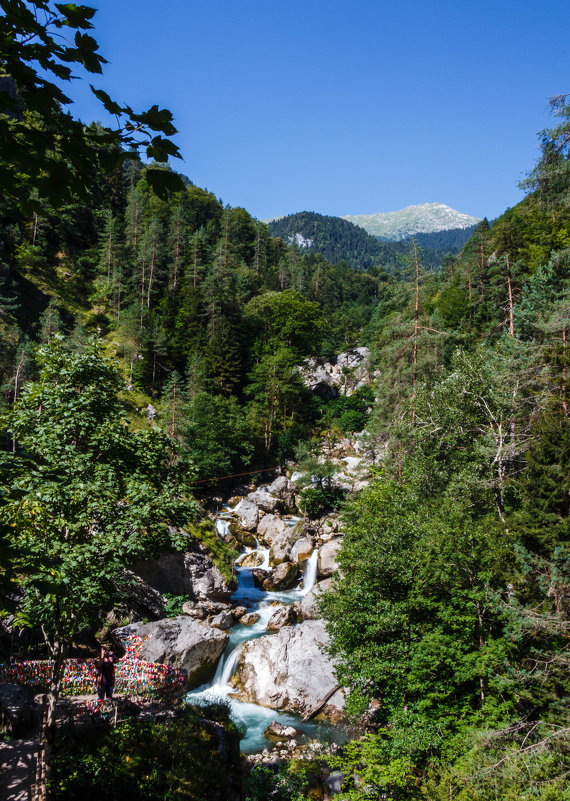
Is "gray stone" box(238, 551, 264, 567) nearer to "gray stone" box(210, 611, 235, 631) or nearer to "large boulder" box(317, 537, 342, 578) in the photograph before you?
"large boulder" box(317, 537, 342, 578)

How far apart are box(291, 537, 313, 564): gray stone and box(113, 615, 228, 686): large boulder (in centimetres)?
1001

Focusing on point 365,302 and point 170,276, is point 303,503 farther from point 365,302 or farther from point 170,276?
point 365,302

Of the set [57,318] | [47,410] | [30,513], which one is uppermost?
[57,318]

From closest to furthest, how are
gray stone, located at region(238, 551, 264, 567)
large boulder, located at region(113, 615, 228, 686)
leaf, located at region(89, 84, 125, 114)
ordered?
1. leaf, located at region(89, 84, 125, 114)
2. large boulder, located at region(113, 615, 228, 686)
3. gray stone, located at region(238, 551, 264, 567)

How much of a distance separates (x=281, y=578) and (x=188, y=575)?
6.12 metres

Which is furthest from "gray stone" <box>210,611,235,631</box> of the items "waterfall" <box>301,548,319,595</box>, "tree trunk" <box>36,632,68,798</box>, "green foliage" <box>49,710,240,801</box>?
"tree trunk" <box>36,632,68,798</box>

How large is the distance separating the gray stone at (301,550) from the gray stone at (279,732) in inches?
484

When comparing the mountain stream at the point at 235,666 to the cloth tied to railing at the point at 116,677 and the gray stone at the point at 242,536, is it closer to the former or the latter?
the cloth tied to railing at the point at 116,677

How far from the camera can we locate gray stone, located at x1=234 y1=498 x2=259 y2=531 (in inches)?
1236

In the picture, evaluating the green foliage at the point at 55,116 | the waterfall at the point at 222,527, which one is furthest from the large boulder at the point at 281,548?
the green foliage at the point at 55,116

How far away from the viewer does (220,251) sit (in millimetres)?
54562

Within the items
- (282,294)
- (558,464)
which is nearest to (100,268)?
(282,294)

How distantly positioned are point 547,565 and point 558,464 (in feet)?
8.12

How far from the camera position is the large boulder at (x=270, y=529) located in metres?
29.9
